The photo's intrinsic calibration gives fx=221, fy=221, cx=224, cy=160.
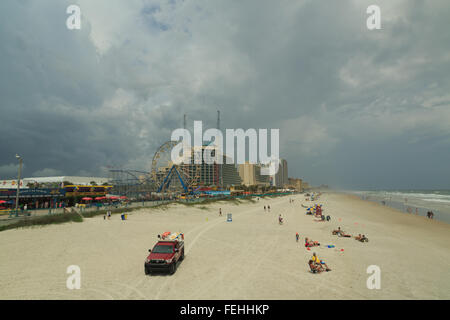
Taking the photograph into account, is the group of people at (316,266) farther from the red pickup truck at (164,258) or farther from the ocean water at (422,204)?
the ocean water at (422,204)

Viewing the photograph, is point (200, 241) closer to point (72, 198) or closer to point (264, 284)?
point (264, 284)

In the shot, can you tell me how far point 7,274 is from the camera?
34.8 feet

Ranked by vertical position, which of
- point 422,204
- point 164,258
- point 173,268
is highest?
point 164,258

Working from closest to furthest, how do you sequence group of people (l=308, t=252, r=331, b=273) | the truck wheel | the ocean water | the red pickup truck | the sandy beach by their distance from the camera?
the sandy beach < the red pickup truck < the truck wheel < group of people (l=308, t=252, r=331, b=273) < the ocean water

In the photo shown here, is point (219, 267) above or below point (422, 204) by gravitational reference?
above

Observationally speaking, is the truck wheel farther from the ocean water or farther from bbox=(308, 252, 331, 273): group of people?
the ocean water

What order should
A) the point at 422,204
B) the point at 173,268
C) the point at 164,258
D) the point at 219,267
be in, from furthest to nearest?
the point at 422,204 → the point at 219,267 → the point at 173,268 → the point at 164,258

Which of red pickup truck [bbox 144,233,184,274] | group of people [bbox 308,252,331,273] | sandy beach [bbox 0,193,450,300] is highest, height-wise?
red pickup truck [bbox 144,233,184,274]

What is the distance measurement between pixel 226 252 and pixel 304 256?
201 inches

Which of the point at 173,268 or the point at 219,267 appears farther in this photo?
the point at 219,267

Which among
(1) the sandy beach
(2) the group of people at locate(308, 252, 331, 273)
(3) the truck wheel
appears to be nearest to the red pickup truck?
(3) the truck wheel

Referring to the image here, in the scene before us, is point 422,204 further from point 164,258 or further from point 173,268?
point 164,258

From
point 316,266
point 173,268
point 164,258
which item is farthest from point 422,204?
point 164,258

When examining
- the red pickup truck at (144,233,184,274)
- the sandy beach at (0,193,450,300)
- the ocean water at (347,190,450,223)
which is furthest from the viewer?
the ocean water at (347,190,450,223)
